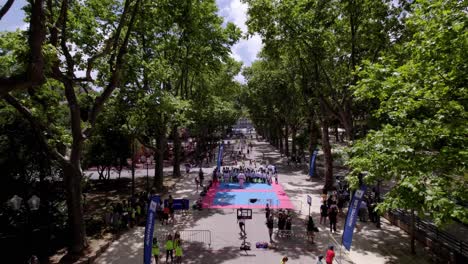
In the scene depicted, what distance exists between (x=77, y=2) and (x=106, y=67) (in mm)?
3821

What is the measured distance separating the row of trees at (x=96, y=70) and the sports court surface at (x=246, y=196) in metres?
5.41

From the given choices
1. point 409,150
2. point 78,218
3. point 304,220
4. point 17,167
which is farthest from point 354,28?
point 17,167

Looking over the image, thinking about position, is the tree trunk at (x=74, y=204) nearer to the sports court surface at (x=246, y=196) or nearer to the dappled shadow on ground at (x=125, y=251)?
the dappled shadow on ground at (x=125, y=251)

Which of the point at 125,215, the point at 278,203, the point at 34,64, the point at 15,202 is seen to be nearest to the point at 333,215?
the point at 278,203

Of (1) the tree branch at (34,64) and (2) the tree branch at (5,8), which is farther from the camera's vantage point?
(2) the tree branch at (5,8)

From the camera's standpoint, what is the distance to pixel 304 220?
1911 centimetres

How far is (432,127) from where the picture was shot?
9.14 meters

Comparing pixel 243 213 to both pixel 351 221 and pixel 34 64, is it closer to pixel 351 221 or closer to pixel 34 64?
pixel 351 221

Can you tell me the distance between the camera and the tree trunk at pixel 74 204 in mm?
13891

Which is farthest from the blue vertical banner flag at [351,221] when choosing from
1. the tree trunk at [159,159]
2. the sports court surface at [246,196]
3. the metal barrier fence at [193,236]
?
the tree trunk at [159,159]

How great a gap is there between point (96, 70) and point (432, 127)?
15.8 meters

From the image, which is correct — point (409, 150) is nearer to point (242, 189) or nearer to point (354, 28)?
point (354, 28)

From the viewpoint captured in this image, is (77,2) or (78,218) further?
(77,2)

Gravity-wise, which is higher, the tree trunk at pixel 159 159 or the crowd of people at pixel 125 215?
the tree trunk at pixel 159 159
